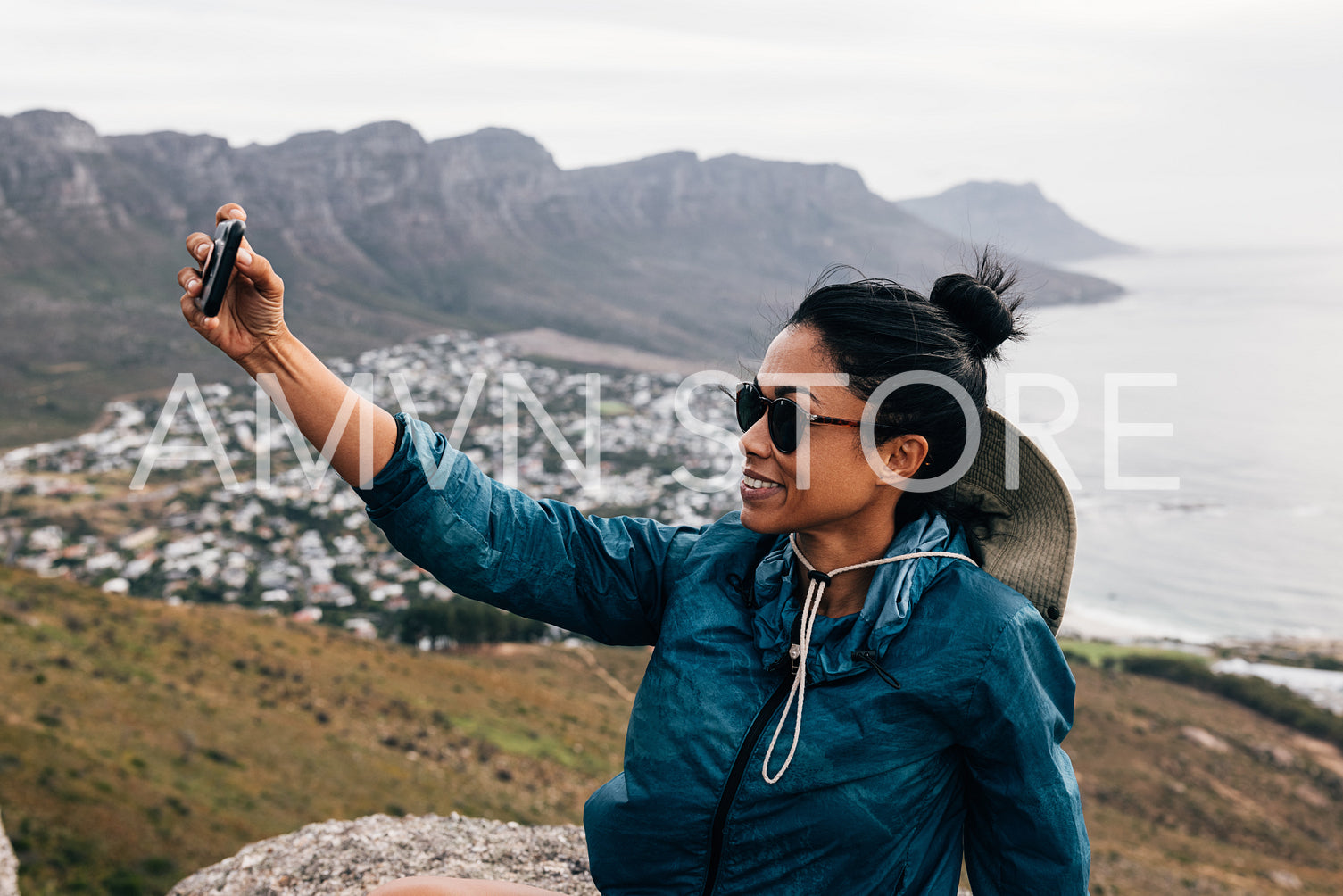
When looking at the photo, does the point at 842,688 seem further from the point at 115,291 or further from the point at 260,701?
the point at 115,291

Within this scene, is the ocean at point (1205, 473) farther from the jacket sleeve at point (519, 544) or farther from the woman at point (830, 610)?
the jacket sleeve at point (519, 544)

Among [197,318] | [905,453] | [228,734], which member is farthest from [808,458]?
[228,734]

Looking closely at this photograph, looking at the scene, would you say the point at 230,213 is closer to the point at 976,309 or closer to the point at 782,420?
the point at 782,420

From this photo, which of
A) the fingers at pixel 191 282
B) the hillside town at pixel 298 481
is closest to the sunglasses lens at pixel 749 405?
the fingers at pixel 191 282

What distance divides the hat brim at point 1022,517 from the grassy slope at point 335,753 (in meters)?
9.27

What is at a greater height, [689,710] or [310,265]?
[310,265]

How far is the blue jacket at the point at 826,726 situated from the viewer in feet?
4.52

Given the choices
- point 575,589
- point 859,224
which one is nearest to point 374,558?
point 575,589

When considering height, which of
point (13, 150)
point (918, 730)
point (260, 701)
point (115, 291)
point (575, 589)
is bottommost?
A: point (260, 701)

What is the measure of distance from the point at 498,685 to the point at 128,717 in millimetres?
7856

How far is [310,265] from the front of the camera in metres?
92.8

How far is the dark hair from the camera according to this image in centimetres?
148

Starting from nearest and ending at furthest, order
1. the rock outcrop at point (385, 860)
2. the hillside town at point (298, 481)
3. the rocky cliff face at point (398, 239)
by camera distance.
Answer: the rock outcrop at point (385, 860), the hillside town at point (298, 481), the rocky cliff face at point (398, 239)

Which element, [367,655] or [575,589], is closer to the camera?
[575,589]
